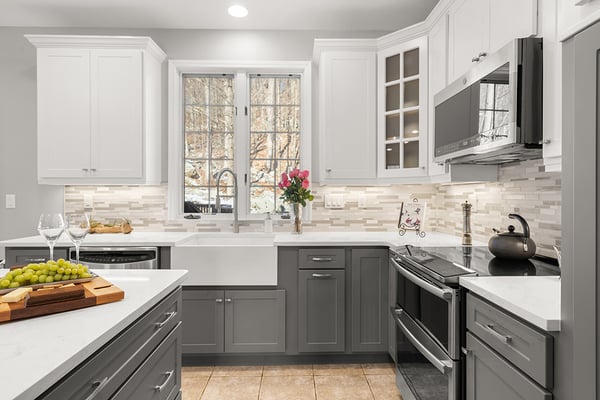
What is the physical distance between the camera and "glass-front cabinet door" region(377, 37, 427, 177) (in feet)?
9.36

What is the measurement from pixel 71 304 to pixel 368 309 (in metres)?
2.10

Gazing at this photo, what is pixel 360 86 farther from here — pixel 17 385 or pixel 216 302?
pixel 17 385

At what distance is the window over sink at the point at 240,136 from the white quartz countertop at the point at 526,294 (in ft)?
7.11

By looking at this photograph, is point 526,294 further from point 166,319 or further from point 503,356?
point 166,319

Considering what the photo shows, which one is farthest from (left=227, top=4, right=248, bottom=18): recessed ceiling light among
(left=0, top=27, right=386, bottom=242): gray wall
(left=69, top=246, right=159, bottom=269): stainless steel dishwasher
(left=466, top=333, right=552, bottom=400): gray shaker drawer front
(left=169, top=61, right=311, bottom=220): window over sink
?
(left=466, top=333, right=552, bottom=400): gray shaker drawer front

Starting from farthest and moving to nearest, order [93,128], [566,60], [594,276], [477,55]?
[93,128], [477,55], [566,60], [594,276]

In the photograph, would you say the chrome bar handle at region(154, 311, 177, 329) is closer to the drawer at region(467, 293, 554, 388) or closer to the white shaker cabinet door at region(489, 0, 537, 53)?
the drawer at region(467, 293, 554, 388)

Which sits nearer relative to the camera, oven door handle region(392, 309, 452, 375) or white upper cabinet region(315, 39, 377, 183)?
oven door handle region(392, 309, 452, 375)

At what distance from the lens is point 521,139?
1.61 metres

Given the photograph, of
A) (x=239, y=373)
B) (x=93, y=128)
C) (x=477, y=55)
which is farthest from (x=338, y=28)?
(x=239, y=373)

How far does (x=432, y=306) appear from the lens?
71.4 inches

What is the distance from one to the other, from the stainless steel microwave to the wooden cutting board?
1.63 metres

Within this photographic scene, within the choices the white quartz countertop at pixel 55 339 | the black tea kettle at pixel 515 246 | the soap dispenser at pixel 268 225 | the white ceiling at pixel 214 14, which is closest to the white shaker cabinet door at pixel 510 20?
the black tea kettle at pixel 515 246

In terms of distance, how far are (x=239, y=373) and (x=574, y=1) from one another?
2705 mm
